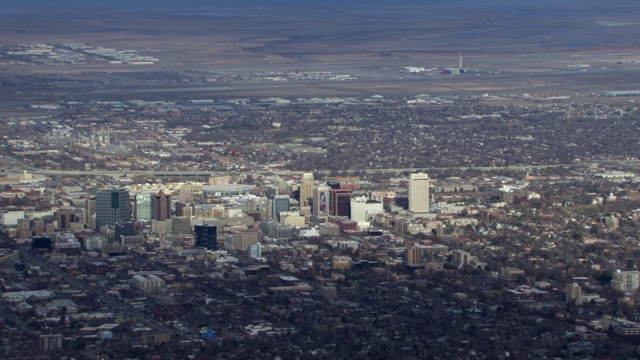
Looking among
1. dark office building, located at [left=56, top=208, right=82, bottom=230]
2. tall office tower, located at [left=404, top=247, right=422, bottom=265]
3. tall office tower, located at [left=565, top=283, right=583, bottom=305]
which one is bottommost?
tall office tower, located at [left=565, top=283, right=583, bottom=305]

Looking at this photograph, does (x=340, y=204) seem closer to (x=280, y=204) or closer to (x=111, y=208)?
(x=280, y=204)

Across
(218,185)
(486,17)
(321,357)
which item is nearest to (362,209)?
(218,185)

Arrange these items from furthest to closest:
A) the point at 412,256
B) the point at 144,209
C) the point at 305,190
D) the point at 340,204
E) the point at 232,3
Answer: the point at 232,3 < the point at 305,190 < the point at 340,204 < the point at 144,209 < the point at 412,256

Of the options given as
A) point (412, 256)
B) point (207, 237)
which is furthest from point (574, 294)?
point (207, 237)

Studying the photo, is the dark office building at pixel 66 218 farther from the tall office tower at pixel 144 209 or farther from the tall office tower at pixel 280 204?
the tall office tower at pixel 280 204

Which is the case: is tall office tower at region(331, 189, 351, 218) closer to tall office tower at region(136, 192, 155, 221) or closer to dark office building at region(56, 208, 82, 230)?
tall office tower at region(136, 192, 155, 221)

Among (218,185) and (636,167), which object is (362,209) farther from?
(636,167)

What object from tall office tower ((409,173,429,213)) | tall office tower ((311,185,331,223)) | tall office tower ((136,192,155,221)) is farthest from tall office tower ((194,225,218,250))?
tall office tower ((409,173,429,213))
